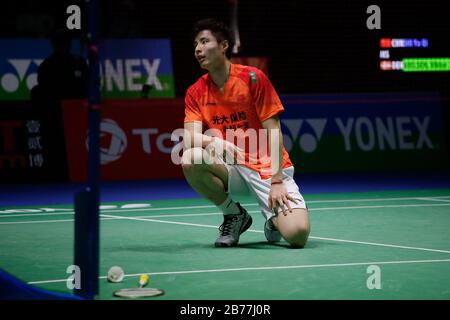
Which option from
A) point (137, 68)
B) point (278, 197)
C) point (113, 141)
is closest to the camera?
point (278, 197)

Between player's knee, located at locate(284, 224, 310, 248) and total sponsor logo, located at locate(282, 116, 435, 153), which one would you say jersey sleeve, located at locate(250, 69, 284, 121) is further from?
total sponsor logo, located at locate(282, 116, 435, 153)

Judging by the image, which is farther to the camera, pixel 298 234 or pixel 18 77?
pixel 18 77

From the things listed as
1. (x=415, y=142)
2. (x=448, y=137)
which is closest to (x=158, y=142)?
(x=415, y=142)

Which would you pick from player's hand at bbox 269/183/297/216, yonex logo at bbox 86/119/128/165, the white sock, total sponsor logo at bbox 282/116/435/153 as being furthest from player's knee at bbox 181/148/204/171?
total sponsor logo at bbox 282/116/435/153

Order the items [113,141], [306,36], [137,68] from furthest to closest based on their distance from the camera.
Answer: [306,36], [137,68], [113,141]

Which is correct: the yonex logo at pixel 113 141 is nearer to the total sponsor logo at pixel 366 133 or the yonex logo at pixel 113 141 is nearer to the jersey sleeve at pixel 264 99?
the total sponsor logo at pixel 366 133

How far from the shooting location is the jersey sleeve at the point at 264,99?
674 cm

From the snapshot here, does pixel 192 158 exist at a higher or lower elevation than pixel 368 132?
lower

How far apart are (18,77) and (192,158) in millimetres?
9207

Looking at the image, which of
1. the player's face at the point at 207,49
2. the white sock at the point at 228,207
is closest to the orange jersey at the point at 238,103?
the player's face at the point at 207,49

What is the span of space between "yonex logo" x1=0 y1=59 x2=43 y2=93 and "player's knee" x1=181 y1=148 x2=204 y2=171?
904 centimetres

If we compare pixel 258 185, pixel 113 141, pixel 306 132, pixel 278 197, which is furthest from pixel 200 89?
pixel 306 132

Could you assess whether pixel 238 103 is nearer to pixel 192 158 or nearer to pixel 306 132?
pixel 192 158

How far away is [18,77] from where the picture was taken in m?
15.4
